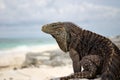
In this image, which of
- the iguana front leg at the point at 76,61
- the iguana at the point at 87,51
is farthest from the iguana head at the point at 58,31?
the iguana front leg at the point at 76,61

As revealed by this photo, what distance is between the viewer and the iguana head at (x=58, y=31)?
7367mm

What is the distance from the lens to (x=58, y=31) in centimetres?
742

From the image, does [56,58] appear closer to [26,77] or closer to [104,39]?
[26,77]

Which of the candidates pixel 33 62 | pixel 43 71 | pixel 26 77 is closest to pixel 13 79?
pixel 26 77

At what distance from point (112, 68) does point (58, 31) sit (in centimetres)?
128

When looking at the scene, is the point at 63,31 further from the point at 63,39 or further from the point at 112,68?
the point at 112,68

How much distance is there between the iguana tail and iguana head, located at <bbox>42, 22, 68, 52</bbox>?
99 cm

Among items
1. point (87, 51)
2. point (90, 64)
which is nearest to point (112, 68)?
point (90, 64)

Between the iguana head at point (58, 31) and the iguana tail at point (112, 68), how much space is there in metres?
0.99

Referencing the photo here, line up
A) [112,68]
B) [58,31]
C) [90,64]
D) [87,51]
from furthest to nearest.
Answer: [58,31] → [87,51] → [90,64] → [112,68]

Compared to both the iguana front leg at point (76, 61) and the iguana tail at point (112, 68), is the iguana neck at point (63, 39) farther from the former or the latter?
the iguana tail at point (112, 68)

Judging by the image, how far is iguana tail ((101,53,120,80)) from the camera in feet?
21.8

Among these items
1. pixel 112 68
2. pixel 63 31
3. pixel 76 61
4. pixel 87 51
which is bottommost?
pixel 112 68

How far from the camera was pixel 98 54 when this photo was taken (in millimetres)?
7066
